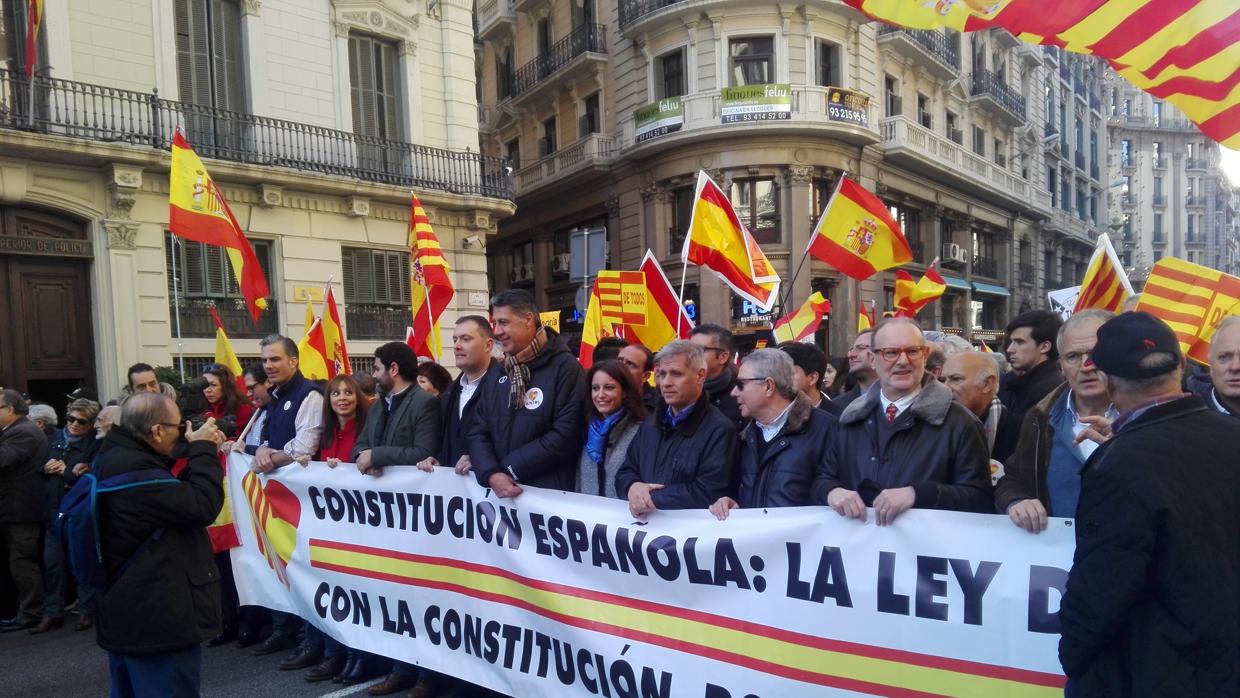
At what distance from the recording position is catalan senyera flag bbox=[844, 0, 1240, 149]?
9.73 ft

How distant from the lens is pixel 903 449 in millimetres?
3184

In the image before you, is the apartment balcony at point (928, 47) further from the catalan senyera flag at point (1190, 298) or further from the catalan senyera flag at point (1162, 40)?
the catalan senyera flag at point (1162, 40)

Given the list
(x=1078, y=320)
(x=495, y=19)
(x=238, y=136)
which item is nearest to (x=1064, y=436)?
(x=1078, y=320)

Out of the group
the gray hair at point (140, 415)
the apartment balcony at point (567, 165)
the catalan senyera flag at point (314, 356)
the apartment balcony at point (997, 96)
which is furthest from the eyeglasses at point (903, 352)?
the apartment balcony at point (997, 96)

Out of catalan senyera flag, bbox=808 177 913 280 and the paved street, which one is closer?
the paved street

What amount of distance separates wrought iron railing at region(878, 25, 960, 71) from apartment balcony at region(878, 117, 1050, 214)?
2548mm

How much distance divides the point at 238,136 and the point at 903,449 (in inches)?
567

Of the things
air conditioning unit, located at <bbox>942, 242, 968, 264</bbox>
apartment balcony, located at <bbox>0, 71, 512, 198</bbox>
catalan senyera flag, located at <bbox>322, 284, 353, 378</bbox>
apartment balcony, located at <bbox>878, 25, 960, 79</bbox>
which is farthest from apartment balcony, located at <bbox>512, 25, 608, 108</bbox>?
catalan senyera flag, located at <bbox>322, 284, 353, 378</bbox>

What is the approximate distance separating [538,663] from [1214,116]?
3621 millimetres

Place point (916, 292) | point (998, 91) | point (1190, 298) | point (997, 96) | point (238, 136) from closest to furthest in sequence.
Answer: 1. point (1190, 298)
2. point (916, 292)
3. point (238, 136)
4. point (997, 96)
5. point (998, 91)

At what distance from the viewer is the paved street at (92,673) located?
483cm

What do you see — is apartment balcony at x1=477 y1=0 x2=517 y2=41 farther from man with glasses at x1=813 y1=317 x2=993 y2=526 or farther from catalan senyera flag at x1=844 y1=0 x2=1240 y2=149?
man with glasses at x1=813 y1=317 x2=993 y2=526

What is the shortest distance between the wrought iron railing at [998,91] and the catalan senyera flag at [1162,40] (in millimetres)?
31218

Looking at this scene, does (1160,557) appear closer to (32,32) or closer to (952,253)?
(32,32)
